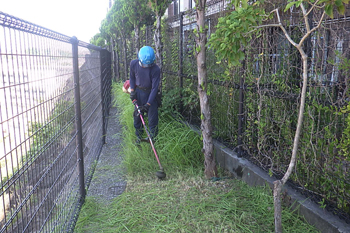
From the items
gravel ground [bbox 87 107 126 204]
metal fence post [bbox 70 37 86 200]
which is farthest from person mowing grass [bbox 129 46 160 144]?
metal fence post [bbox 70 37 86 200]

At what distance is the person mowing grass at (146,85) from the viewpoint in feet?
19.5

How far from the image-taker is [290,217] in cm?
352

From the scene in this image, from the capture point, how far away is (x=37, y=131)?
239 centimetres

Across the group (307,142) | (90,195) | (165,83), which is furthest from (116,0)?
(307,142)

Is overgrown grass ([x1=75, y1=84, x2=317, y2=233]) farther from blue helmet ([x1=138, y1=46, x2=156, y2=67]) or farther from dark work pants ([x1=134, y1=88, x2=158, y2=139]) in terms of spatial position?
blue helmet ([x1=138, y1=46, x2=156, y2=67])

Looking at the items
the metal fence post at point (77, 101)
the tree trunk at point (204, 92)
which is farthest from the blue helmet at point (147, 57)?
the metal fence post at point (77, 101)

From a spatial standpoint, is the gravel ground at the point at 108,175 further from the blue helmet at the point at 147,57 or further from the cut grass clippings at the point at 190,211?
the blue helmet at the point at 147,57

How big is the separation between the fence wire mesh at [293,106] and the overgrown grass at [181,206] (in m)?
0.44

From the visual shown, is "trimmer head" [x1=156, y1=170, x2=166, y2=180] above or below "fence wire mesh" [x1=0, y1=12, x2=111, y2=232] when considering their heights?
below

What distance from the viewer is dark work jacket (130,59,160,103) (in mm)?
6008

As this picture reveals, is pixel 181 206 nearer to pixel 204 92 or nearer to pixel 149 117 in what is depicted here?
pixel 204 92

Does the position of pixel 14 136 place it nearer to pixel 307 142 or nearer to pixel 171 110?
pixel 307 142

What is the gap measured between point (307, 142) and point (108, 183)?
9.15 feet

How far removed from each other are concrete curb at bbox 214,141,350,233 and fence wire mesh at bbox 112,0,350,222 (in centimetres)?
9
